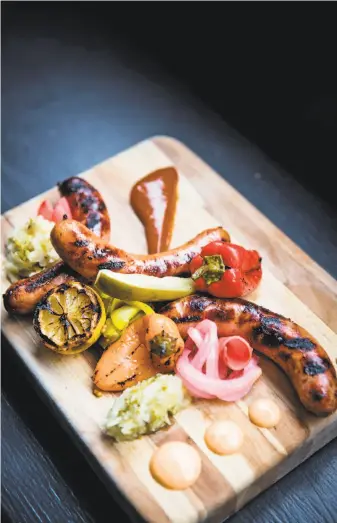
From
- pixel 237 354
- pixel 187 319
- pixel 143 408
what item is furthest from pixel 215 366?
pixel 143 408

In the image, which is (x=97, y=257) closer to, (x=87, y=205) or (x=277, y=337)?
(x=87, y=205)

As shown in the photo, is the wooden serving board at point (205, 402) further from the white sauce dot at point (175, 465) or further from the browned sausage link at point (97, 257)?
the browned sausage link at point (97, 257)

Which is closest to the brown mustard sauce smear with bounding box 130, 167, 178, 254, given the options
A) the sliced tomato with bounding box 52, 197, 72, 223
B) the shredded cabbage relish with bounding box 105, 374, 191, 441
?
the sliced tomato with bounding box 52, 197, 72, 223

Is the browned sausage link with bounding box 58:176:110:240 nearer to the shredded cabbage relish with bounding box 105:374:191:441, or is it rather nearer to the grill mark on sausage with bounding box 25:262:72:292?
the grill mark on sausage with bounding box 25:262:72:292

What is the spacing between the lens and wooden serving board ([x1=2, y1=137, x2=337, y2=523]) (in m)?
2.70

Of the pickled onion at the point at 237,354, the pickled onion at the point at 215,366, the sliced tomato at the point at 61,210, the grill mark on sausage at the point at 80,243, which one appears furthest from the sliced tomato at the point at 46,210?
the pickled onion at the point at 237,354

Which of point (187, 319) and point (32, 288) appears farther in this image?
point (32, 288)

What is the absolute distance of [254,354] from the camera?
3.02 meters

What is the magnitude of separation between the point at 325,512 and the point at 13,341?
1382 millimetres

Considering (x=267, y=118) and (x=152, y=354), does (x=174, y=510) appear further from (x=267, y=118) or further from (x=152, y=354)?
(x=267, y=118)

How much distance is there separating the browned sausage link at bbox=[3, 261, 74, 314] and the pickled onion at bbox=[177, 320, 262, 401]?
0.59 metres

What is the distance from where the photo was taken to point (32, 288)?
10.1 feet

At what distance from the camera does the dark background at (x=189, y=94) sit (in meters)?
4.06

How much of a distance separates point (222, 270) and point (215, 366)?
39cm
